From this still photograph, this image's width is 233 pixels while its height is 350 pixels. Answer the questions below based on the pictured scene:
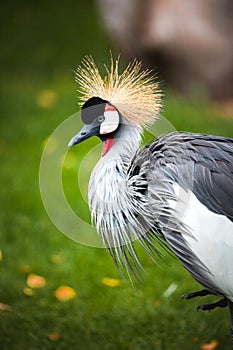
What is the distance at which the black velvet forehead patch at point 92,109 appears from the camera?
2143 millimetres

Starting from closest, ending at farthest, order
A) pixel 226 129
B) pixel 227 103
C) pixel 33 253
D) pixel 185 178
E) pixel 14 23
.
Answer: pixel 185 178, pixel 33 253, pixel 226 129, pixel 227 103, pixel 14 23

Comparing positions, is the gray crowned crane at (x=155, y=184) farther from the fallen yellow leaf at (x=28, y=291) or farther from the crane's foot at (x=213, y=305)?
the fallen yellow leaf at (x=28, y=291)

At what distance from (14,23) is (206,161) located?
5.52m

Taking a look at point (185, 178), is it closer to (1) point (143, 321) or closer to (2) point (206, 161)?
(2) point (206, 161)

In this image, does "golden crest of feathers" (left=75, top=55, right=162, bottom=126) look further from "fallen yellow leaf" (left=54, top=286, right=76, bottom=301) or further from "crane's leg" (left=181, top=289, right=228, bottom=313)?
"fallen yellow leaf" (left=54, top=286, right=76, bottom=301)

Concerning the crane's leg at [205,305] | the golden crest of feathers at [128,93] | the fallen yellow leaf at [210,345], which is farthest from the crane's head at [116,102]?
the fallen yellow leaf at [210,345]

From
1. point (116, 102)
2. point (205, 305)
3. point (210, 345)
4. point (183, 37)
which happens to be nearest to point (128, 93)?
point (116, 102)

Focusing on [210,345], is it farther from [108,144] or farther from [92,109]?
[92,109]

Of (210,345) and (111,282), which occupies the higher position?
(111,282)

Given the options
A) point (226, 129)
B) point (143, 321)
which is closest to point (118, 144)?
point (143, 321)

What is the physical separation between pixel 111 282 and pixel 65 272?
279mm

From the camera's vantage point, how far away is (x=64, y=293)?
308cm

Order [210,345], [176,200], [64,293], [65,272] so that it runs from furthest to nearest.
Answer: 1. [65,272]
2. [64,293]
3. [210,345]
4. [176,200]

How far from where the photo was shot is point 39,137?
4.89 metres
